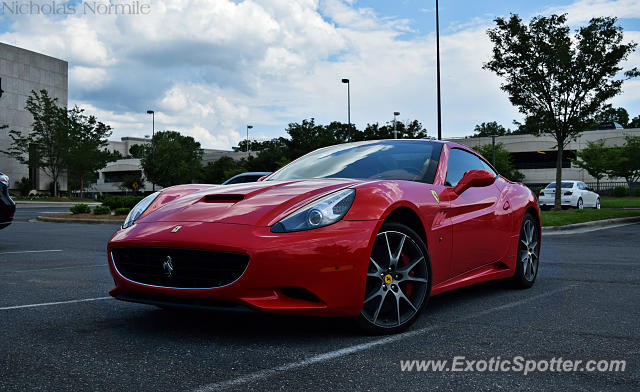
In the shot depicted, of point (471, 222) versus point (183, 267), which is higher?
point (471, 222)

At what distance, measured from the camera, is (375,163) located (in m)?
4.79

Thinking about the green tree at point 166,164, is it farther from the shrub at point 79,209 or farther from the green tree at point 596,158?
the shrub at point 79,209

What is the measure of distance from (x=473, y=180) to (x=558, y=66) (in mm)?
20218

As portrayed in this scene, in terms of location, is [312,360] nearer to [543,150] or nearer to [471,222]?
[471,222]

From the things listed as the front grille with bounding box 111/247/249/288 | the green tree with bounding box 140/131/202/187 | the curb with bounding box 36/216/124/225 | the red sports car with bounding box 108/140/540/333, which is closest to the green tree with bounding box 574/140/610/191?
the green tree with bounding box 140/131/202/187

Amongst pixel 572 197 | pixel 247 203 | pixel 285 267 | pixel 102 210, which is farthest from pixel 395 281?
pixel 572 197

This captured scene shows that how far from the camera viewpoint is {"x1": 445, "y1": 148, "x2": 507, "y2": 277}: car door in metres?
4.63

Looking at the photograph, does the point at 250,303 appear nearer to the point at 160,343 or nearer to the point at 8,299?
the point at 160,343

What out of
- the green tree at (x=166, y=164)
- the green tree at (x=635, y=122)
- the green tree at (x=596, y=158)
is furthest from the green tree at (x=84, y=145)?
the green tree at (x=635, y=122)

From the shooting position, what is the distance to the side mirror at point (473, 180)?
474 centimetres

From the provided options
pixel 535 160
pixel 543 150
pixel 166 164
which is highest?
pixel 543 150

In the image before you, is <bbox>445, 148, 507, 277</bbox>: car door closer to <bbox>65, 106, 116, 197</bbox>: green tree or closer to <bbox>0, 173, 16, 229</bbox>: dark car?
<bbox>0, 173, 16, 229</bbox>: dark car

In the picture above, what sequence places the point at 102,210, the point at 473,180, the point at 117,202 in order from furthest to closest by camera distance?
the point at 117,202 < the point at 102,210 < the point at 473,180

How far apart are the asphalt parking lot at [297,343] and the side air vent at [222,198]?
2.41ft
